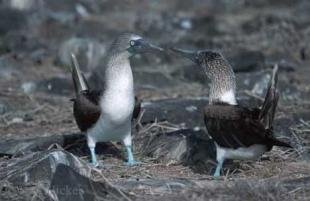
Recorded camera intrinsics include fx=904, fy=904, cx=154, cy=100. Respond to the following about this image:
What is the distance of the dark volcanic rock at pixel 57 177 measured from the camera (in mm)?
Result: 7176

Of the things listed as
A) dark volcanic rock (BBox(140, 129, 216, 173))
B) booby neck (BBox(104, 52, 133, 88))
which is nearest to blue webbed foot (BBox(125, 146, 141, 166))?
dark volcanic rock (BBox(140, 129, 216, 173))

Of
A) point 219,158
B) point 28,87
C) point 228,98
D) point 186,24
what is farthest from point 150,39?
point 219,158

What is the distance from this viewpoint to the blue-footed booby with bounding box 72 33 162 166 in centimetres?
860

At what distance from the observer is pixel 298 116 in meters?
10.6

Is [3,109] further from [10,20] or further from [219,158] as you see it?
[10,20]

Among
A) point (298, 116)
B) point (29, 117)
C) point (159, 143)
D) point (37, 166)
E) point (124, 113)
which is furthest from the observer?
point (29, 117)

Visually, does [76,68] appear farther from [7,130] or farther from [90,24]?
[90,24]

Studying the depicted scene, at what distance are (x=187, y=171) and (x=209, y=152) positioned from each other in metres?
0.47

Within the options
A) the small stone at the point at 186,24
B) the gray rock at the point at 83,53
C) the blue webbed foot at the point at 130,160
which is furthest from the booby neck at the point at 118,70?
the small stone at the point at 186,24

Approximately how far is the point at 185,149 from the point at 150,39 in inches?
332

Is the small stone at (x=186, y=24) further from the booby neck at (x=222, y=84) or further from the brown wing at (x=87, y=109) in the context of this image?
the booby neck at (x=222, y=84)

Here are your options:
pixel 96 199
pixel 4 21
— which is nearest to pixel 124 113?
pixel 96 199

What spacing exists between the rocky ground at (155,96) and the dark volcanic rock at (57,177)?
11mm

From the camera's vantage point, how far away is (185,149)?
9.16 m
